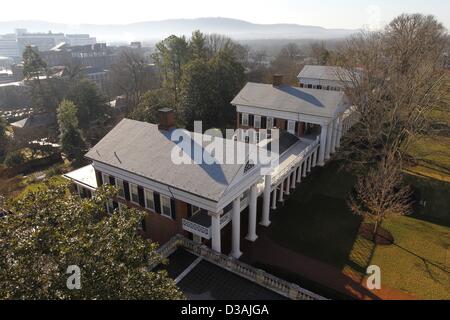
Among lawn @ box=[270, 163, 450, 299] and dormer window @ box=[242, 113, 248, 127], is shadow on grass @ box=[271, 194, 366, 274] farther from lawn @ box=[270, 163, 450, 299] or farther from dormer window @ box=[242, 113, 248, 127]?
dormer window @ box=[242, 113, 248, 127]

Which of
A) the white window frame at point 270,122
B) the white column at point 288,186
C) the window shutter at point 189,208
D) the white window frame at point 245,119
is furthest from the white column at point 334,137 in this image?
the window shutter at point 189,208

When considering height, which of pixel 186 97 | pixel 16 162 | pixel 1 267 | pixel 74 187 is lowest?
pixel 16 162

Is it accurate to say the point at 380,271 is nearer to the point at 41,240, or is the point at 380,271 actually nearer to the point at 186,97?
the point at 41,240

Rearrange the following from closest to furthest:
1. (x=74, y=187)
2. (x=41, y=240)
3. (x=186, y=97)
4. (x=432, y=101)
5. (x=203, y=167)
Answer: (x=41, y=240)
(x=203, y=167)
(x=74, y=187)
(x=432, y=101)
(x=186, y=97)

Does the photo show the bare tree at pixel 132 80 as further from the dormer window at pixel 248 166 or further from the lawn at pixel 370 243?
the dormer window at pixel 248 166

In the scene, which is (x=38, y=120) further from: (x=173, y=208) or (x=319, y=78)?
(x=319, y=78)

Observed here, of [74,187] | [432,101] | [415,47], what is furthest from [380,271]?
[415,47]
